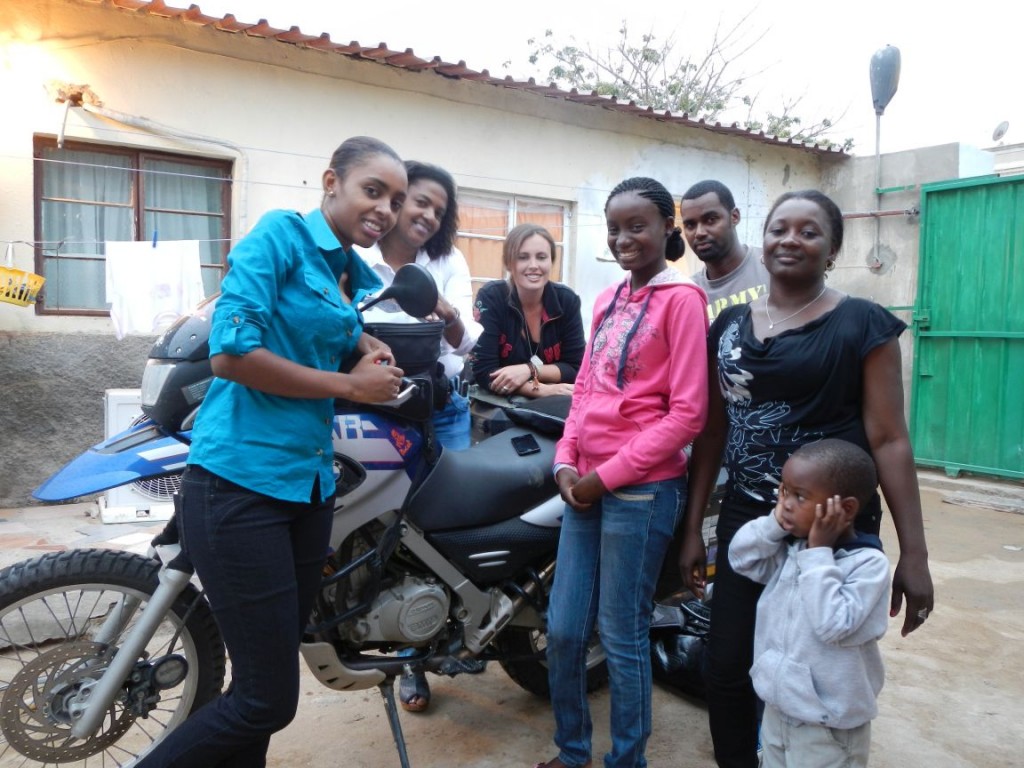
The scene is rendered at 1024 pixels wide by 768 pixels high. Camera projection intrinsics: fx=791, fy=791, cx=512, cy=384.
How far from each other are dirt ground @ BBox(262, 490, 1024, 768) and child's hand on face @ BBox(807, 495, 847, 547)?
1233 mm

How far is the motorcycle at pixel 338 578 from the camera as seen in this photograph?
6.54 ft

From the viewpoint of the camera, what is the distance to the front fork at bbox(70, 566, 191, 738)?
194cm

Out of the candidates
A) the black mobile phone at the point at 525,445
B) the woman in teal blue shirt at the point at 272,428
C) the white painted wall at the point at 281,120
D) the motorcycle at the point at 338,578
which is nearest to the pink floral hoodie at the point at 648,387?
the black mobile phone at the point at 525,445

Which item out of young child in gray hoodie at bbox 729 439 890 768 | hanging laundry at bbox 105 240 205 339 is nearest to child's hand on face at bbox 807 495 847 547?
young child in gray hoodie at bbox 729 439 890 768

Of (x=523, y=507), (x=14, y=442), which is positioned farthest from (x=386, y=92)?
(x=523, y=507)

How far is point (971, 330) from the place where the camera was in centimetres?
720

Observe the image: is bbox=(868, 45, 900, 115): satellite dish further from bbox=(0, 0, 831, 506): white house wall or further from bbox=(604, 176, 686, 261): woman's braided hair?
bbox=(604, 176, 686, 261): woman's braided hair

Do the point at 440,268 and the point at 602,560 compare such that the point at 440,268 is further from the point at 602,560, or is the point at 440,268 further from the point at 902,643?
the point at 902,643

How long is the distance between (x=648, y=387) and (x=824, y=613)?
2.38 ft

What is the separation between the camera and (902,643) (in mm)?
3535

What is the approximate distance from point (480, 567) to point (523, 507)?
9.0 inches

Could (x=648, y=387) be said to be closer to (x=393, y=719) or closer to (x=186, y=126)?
(x=393, y=719)

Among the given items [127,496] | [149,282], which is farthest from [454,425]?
[149,282]

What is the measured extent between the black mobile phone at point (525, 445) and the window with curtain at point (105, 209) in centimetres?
399
